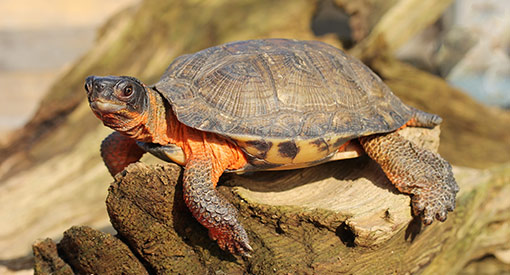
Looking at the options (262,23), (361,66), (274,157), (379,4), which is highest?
(262,23)

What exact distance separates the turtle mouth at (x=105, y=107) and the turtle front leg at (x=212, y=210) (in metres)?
0.47

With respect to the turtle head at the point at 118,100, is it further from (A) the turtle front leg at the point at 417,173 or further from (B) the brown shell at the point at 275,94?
(A) the turtle front leg at the point at 417,173

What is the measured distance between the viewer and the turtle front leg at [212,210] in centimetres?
217

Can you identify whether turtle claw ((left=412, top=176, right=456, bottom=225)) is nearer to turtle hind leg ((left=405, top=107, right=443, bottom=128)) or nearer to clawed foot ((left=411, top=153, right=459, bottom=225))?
clawed foot ((left=411, top=153, right=459, bottom=225))

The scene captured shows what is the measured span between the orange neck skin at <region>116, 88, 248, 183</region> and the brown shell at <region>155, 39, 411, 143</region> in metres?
0.12

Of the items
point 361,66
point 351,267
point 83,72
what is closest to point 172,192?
point 351,267

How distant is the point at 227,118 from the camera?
2381mm

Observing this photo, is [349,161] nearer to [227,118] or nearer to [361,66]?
[361,66]

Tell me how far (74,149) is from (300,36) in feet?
9.90

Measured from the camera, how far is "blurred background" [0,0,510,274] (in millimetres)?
4406

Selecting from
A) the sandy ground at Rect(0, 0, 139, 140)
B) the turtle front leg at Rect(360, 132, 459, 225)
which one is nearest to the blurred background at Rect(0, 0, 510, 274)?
the turtle front leg at Rect(360, 132, 459, 225)

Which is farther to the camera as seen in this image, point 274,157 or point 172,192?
point 274,157

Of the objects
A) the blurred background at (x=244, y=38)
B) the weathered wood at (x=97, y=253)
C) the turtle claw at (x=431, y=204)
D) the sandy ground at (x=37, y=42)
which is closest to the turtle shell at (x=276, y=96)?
the turtle claw at (x=431, y=204)

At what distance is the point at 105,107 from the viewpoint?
2.13 m
